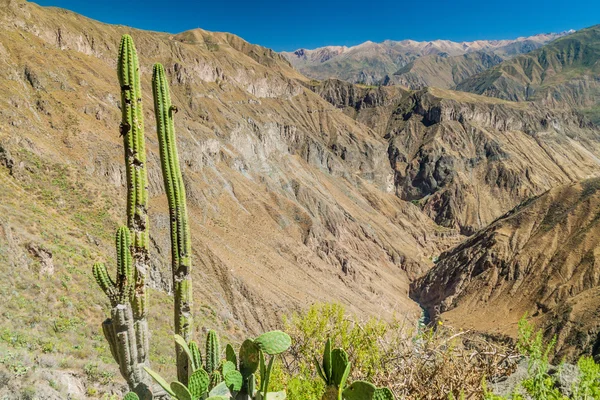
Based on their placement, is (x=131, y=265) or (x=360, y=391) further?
(x=131, y=265)

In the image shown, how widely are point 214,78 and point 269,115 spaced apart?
48.2 feet

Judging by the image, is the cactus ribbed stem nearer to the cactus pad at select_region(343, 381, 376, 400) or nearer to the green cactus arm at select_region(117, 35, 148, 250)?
the green cactus arm at select_region(117, 35, 148, 250)

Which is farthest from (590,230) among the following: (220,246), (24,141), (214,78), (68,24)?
(68,24)

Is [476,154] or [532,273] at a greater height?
[476,154]

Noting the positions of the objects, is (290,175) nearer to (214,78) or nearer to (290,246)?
(290,246)

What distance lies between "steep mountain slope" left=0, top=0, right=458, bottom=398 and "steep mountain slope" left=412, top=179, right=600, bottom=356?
7746 millimetres

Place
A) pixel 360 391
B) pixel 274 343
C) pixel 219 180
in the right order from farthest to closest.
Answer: pixel 219 180 → pixel 274 343 → pixel 360 391

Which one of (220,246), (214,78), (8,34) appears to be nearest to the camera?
(220,246)

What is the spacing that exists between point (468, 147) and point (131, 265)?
12820 centimetres

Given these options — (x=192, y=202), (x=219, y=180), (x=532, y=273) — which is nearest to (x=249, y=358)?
(x=192, y=202)

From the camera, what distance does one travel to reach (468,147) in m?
121

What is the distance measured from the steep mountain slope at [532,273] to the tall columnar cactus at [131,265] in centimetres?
3862

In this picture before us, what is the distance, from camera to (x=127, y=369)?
6.64 metres

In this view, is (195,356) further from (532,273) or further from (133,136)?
(532,273)
